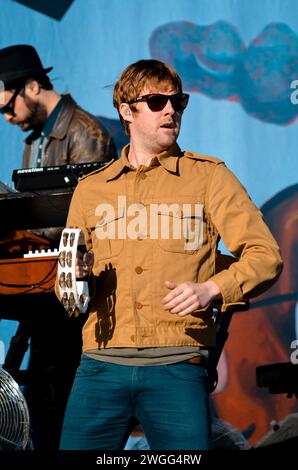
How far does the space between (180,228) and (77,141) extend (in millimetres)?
2367

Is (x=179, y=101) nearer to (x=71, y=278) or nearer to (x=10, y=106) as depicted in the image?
(x=71, y=278)

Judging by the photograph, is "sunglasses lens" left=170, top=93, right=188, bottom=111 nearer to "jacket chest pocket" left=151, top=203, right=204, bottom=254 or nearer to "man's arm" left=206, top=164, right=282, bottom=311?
"man's arm" left=206, top=164, right=282, bottom=311

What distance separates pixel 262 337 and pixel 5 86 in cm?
222

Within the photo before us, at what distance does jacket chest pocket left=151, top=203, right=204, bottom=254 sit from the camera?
9.73 feet

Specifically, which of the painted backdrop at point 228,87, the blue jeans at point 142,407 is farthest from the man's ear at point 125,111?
the painted backdrop at point 228,87

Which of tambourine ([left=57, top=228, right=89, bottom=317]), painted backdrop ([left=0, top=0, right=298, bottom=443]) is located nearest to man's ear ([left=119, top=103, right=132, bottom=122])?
tambourine ([left=57, top=228, right=89, bottom=317])

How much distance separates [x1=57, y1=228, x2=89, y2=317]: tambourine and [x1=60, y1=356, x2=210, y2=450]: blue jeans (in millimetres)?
214

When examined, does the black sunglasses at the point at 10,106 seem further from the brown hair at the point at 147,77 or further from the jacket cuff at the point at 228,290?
the jacket cuff at the point at 228,290

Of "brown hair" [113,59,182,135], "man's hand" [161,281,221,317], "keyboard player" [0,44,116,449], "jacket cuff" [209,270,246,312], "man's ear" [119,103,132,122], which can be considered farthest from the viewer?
"keyboard player" [0,44,116,449]

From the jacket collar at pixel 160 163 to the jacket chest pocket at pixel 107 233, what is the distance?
0.15 meters

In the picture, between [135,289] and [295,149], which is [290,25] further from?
[135,289]

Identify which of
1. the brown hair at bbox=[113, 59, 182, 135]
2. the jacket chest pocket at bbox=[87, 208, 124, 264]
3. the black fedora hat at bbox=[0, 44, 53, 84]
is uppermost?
the black fedora hat at bbox=[0, 44, 53, 84]

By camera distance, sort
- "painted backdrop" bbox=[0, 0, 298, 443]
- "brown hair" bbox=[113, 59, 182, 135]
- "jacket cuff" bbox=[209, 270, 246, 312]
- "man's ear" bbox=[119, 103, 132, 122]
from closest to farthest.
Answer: "jacket cuff" bbox=[209, 270, 246, 312] < "brown hair" bbox=[113, 59, 182, 135] < "man's ear" bbox=[119, 103, 132, 122] < "painted backdrop" bbox=[0, 0, 298, 443]

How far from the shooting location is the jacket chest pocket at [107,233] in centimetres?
304
